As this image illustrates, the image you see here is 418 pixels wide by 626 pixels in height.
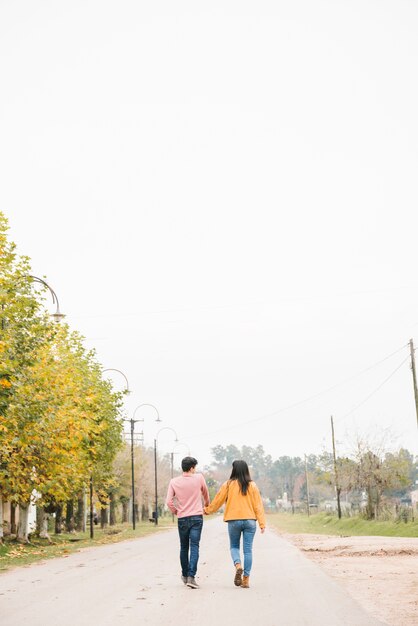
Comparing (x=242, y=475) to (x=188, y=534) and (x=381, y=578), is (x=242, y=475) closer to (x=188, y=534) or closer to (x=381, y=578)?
(x=188, y=534)

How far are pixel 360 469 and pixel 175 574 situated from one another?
38.8 metres

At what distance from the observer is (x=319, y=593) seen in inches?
434

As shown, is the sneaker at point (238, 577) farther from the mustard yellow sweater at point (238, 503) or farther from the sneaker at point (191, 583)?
the mustard yellow sweater at point (238, 503)

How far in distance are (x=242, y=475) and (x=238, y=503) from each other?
1.28ft

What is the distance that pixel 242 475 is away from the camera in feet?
37.6

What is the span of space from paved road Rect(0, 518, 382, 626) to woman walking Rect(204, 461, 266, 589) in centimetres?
33

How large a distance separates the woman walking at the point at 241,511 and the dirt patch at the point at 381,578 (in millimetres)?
1567

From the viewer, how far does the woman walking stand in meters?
11.4

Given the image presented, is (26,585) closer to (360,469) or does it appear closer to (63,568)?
(63,568)

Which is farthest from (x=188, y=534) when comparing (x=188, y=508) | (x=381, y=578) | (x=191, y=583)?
(x=381, y=578)

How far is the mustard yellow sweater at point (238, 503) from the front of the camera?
37.2 feet

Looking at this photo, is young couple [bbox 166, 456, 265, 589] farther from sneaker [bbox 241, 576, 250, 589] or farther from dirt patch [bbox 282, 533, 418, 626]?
dirt patch [bbox 282, 533, 418, 626]

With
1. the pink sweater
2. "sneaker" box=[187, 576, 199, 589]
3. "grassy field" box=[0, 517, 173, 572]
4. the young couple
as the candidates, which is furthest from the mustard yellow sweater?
"grassy field" box=[0, 517, 173, 572]

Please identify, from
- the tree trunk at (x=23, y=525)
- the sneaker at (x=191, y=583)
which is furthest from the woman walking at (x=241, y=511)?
the tree trunk at (x=23, y=525)
